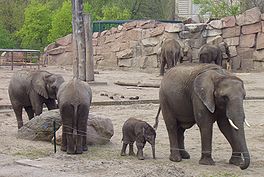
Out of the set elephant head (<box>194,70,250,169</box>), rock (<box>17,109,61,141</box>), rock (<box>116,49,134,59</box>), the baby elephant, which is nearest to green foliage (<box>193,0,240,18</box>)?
rock (<box>116,49,134,59</box>)

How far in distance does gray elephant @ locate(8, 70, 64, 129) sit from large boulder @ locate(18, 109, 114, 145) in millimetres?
764

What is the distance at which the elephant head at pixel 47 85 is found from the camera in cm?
1217

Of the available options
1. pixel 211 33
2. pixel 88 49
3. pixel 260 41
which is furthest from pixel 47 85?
pixel 211 33

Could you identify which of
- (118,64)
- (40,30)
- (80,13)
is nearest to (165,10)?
(40,30)

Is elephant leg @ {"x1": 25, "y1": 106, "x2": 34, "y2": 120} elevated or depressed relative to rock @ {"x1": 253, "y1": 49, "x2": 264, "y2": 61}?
depressed

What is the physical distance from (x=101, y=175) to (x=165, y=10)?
164 ft

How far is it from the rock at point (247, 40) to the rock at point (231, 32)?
0.33 m

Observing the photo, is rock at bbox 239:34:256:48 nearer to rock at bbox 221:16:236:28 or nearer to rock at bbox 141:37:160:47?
rock at bbox 221:16:236:28

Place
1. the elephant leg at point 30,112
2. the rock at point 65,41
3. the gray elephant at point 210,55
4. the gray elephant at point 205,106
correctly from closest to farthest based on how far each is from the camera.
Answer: the gray elephant at point 205,106 < the elephant leg at point 30,112 < the gray elephant at point 210,55 < the rock at point 65,41

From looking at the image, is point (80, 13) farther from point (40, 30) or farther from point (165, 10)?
point (165, 10)

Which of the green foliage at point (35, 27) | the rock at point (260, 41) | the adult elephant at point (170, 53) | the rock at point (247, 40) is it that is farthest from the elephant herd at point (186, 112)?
the green foliage at point (35, 27)

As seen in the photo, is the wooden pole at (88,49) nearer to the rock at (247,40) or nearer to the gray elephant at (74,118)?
the rock at (247,40)

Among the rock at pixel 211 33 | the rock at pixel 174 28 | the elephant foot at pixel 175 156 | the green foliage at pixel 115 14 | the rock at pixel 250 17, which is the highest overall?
the green foliage at pixel 115 14

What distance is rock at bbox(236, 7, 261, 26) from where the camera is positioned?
102 feet
